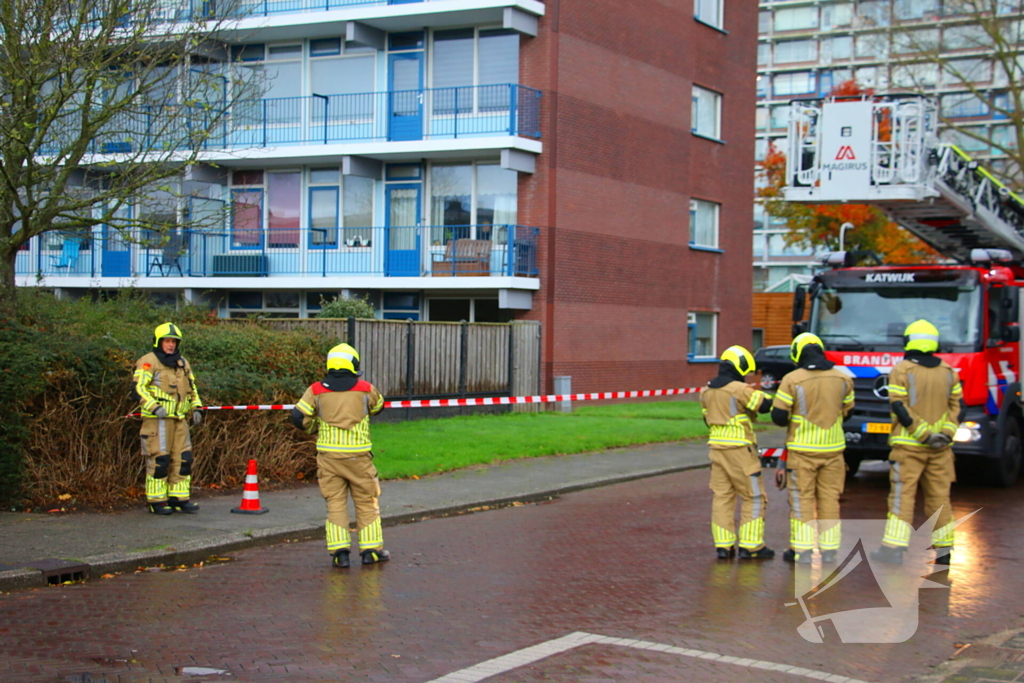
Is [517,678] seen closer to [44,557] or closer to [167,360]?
[44,557]

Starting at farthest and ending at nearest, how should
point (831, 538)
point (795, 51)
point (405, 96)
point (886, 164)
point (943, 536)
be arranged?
point (795, 51) → point (405, 96) → point (886, 164) → point (943, 536) → point (831, 538)

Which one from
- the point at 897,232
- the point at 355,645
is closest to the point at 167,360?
the point at 355,645

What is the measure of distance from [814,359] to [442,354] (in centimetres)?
1223

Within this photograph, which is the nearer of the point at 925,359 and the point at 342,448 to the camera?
the point at 342,448

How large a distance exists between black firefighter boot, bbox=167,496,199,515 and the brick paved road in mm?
1452

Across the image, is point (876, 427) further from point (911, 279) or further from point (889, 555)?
point (889, 555)

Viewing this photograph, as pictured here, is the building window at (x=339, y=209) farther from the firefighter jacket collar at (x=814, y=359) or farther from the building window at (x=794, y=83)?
the building window at (x=794, y=83)

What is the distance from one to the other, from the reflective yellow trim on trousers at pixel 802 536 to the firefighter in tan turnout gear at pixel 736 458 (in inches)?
11.8

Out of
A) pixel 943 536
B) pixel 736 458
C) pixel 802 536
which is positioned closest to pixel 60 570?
pixel 736 458

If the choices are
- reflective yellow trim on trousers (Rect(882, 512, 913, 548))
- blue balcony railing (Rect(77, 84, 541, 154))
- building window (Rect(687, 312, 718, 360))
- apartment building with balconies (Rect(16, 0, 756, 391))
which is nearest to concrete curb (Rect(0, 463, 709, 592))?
reflective yellow trim on trousers (Rect(882, 512, 913, 548))

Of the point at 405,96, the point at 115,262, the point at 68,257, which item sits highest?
the point at 405,96

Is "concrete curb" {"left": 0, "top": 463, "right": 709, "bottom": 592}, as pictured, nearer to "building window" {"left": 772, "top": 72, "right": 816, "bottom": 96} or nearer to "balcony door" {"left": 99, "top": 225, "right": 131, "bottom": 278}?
"balcony door" {"left": 99, "top": 225, "right": 131, "bottom": 278}

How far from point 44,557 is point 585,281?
17390 mm

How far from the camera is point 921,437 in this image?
8562 mm
